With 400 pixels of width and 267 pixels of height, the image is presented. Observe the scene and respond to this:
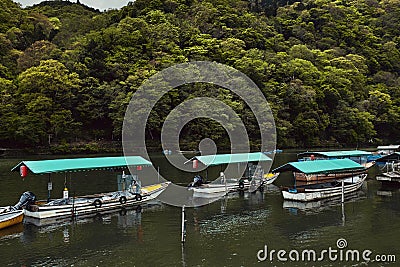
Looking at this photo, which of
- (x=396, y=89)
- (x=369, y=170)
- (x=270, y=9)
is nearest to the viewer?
(x=369, y=170)

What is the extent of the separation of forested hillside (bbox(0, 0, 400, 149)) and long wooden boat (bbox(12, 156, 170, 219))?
39.3 metres

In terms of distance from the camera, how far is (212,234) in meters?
22.0

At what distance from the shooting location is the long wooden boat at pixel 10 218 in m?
22.6

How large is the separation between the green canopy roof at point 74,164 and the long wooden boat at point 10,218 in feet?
9.87

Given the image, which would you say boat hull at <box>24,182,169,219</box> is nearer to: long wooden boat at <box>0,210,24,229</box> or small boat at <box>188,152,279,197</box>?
long wooden boat at <box>0,210,24,229</box>

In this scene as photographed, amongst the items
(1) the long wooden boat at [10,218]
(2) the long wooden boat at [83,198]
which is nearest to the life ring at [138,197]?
(2) the long wooden boat at [83,198]

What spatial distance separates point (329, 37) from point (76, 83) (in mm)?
80692

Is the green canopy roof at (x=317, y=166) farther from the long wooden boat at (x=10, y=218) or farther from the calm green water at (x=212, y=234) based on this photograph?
the long wooden boat at (x=10, y=218)

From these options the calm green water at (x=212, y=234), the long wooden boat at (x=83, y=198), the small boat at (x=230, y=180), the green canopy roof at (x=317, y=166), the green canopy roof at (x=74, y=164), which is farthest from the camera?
the small boat at (x=230, y=180)

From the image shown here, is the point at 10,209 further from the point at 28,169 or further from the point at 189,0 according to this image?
the point at 189,0

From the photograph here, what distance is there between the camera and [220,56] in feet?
290

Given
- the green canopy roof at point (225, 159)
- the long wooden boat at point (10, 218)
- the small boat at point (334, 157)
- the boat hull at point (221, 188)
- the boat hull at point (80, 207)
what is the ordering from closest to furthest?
the long wooden boat at point (10, 218) → the boat hull at point (80, 207) → the boat hull at point (221, 188) → the green canopy roof at point (225, 159) → the small boat at point (334, 157)

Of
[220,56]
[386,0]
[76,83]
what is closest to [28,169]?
[76,83]

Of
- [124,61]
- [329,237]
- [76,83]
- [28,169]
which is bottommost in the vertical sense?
[329,237]
